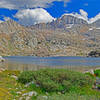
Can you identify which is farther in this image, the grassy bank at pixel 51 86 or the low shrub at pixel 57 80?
the low shrub at pixel 57 80

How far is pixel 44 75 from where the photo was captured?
70.2 feet

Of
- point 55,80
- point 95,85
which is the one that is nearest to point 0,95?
point 55,80

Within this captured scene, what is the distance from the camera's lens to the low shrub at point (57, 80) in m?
Result: 18.3

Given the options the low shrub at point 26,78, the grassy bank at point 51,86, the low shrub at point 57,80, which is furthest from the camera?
the low shrub at point 26,78

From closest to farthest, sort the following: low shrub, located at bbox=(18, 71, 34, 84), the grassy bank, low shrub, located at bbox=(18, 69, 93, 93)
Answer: the grassy bank < low shrub, located at bbox=(18, 69, 93, 93) < low shrub, located at bbox=(18, 71, 34, 84)

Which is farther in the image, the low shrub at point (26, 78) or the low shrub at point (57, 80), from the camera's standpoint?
the low shrub at point (26, 78)

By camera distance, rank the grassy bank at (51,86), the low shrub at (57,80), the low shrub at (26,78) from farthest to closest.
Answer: the low shrub at (26,78) → the low shrub at (57,80) → the grassy bank at (51,86)

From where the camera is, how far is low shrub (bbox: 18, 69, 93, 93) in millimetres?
18256

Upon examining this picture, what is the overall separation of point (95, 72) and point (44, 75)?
1378 centimetres

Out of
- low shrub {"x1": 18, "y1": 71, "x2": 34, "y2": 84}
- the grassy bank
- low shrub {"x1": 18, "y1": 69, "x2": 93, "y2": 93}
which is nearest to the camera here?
the grassy bank

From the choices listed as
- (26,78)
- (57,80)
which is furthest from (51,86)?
(26,78)

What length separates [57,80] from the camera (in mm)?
20297

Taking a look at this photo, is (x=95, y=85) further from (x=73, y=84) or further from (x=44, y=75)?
(x=44, y=75)

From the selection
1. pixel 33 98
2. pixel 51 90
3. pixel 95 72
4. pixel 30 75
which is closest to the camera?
pixel 33 98
